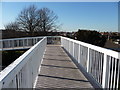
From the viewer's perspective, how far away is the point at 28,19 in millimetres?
26844

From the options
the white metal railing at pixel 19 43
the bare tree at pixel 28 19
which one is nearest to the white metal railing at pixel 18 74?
the white metal railing at pixel 19 43

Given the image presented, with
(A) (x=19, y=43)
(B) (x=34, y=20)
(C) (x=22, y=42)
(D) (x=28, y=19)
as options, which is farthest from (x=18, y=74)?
(D) (x=28, y=19)

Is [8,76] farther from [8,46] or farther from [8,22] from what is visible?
[8,22]

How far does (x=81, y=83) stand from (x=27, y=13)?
25253 millimetres

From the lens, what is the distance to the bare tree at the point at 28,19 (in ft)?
87.2

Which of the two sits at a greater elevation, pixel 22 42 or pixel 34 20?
pixel 34 20

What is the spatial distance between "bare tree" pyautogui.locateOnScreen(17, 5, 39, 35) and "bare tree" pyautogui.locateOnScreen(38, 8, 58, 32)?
0.86 m

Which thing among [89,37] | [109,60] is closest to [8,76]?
[109,60]

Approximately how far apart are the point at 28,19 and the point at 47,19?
3246 mm

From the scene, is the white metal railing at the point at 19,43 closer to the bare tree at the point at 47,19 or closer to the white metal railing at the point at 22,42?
the white metal railing at the point at 22,42

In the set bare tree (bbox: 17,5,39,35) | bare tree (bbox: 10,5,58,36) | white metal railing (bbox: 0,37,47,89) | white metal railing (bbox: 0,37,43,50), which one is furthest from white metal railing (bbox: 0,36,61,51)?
bare tree (bbox: 17,5,39,35)

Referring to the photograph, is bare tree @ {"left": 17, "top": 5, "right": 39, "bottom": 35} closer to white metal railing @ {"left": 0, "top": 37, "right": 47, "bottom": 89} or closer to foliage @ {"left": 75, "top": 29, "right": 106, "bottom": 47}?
foliage @ {"left": 75, "top": 29, "right": 106, "bottom": 47}

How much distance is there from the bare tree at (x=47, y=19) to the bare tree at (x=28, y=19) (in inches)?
33.7

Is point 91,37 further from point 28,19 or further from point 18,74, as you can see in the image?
point 18,74
